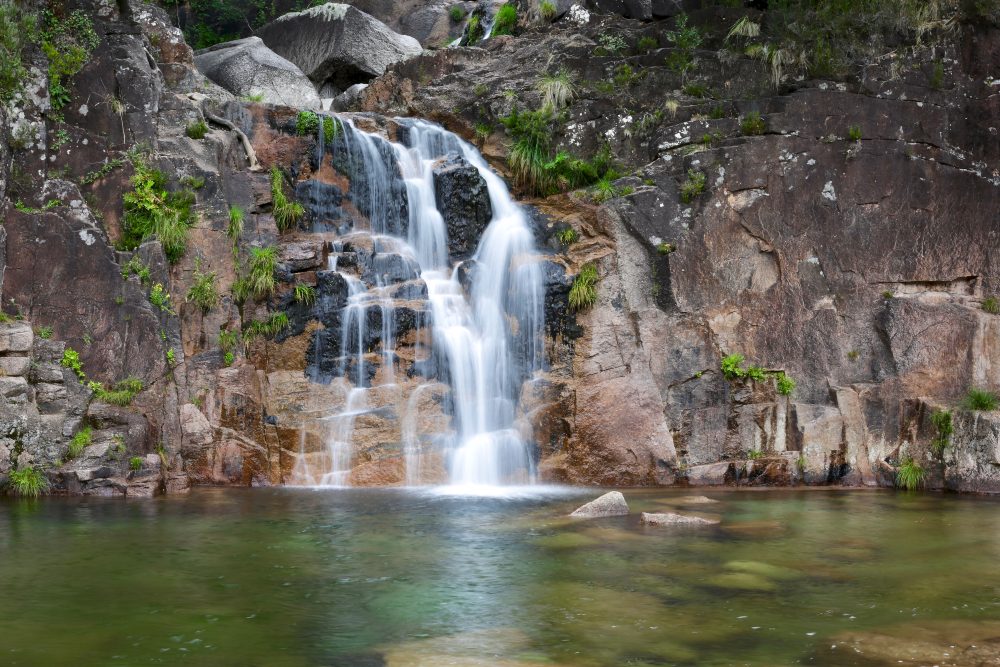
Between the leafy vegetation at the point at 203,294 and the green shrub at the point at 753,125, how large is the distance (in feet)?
27.8

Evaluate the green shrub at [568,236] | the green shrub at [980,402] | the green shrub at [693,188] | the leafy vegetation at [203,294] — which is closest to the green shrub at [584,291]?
the green shrub at [568,236]

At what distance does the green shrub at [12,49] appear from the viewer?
1311cm

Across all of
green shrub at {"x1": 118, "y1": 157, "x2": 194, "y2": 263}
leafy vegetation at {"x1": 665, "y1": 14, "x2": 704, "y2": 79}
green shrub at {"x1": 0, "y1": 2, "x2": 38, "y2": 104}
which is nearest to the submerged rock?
green shrub at {"x1": 118, "y1": 157, "x2": 194, "y2": 263}

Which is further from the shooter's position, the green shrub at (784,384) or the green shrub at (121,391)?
the green shrub at (784,384)

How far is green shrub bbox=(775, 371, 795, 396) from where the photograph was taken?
1328 cm

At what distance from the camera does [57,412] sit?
11.7 metres

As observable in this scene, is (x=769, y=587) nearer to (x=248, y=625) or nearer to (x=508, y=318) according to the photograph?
(x=248, y=625)

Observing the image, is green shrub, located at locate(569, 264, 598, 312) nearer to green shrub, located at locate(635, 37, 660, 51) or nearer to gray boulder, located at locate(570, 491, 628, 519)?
gray boulder, located at locate(570, 491, 628, 519)

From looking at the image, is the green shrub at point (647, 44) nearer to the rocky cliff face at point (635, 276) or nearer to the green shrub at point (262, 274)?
the rocky cliff face at point (635, 276)

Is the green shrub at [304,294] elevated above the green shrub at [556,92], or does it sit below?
below

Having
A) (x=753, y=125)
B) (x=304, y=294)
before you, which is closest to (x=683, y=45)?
(x=753, y=125)

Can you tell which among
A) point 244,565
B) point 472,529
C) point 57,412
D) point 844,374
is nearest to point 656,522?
point 472,529

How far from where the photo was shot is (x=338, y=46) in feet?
70.2

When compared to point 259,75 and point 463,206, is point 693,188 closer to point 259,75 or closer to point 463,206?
point 463,206
